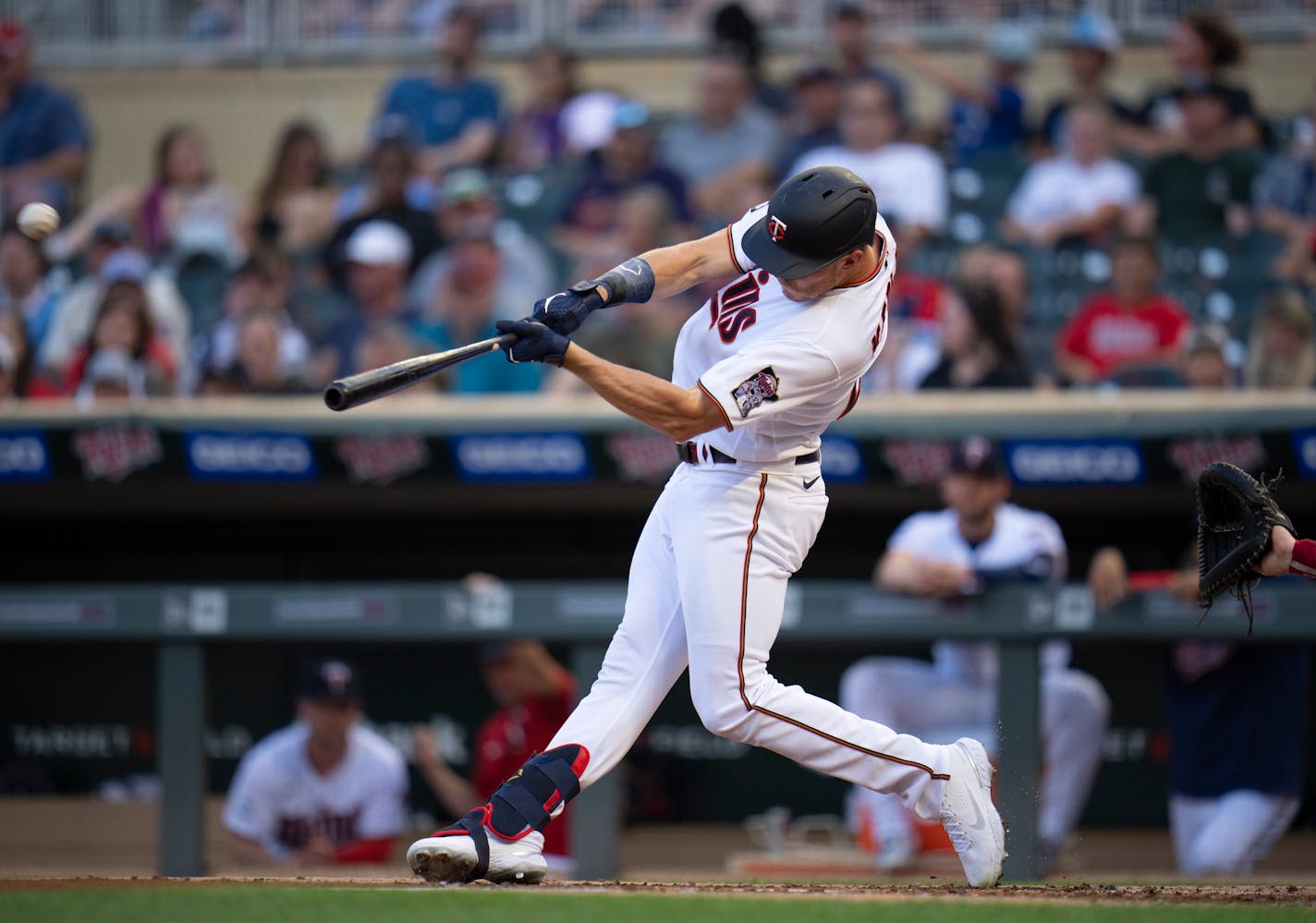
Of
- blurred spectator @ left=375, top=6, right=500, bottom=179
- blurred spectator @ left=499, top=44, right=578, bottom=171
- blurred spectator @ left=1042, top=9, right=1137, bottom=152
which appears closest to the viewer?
blurred spectator @ left=1042, top=9, right=1137, bottom=152

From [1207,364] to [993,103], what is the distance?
251cm

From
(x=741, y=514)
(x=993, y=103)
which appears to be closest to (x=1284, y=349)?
(x=993, y=103)

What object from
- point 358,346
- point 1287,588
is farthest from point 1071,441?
point 358,346

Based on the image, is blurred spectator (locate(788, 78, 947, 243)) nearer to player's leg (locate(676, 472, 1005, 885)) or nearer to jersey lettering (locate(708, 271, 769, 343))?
jersey lettering (locate(708, 271, 769, 343))

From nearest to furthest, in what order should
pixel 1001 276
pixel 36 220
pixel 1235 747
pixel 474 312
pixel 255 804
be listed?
1. pixel 36 220
2. pixel 1235 747
3. pixel 255 804
4. pixel 1001 276
5. pixel 474 312

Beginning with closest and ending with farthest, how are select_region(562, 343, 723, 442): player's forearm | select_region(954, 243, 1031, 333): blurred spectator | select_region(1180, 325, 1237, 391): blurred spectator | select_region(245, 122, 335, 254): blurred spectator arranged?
select_region(562, 343, 723, 442): player's forearm, select_region(1180, 325, 1237, 391): blurred spectator, select_region(954, 243, 1031, 333): blurred spectator, select_region(245, 122, 335, 254): blurred spectator

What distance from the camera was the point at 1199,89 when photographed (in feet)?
23.8

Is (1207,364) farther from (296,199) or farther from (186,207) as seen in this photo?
(186,207)

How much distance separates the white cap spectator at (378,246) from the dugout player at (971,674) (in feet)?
9.63

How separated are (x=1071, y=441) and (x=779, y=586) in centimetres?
222

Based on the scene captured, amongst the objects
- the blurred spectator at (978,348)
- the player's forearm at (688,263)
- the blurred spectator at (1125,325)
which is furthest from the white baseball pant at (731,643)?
the blurred spectator at (1125,325)

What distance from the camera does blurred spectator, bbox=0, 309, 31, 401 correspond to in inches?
254

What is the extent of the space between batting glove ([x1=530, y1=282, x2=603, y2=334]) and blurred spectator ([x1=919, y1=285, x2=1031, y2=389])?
2681 mm

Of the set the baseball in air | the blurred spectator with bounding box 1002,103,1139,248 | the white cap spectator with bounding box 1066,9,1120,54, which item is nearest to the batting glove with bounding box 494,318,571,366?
the baseball in air
